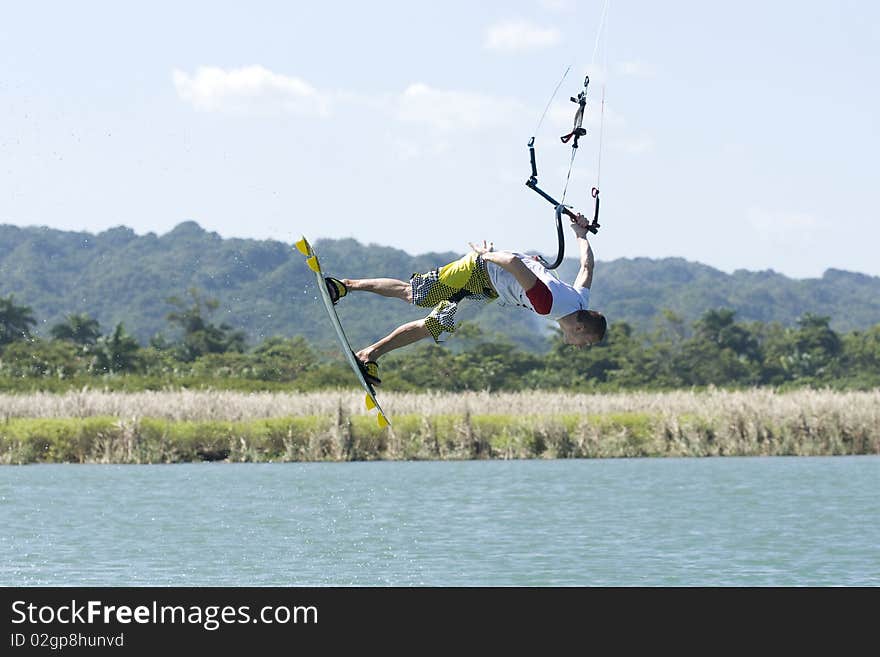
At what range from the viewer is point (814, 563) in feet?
62.0

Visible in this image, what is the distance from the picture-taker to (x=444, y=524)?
22.5 meters

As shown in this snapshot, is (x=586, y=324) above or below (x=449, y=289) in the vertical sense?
below

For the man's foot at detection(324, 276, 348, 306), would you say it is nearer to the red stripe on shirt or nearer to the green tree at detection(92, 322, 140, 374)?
the red stripe on shirt

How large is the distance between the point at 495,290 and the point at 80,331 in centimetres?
5066

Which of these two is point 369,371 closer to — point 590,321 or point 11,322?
point 590,321

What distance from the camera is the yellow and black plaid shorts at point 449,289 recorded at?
12.2m

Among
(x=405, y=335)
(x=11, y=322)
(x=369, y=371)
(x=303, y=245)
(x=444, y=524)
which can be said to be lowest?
(x=444, y=524)

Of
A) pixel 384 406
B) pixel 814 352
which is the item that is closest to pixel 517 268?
pixel 384 406

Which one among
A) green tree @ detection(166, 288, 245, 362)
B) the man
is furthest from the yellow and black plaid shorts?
green tree @ detection(166, 288, 245, 362)

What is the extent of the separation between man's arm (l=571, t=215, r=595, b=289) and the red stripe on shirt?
47 centimetres

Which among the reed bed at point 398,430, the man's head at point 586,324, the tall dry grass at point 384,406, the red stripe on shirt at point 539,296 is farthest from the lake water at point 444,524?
the red stripe on shirt at point 539,296

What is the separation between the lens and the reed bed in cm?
3259
